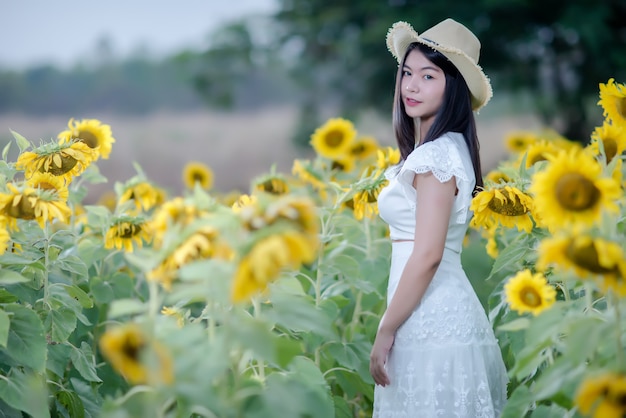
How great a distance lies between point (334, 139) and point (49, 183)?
157 centimetres

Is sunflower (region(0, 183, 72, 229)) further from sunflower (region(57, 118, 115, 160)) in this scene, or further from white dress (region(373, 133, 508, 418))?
white dress (region(373, 133, 508, 418))

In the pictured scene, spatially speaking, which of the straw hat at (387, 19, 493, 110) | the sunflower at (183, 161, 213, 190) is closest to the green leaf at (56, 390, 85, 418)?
the straw hat at (387, 19, 493, 110)

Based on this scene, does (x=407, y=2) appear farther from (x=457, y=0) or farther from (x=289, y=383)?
(x=289, y=383)

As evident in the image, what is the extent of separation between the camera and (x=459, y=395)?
1.95 meters

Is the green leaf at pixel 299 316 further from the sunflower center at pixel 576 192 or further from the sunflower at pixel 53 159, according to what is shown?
the sunflower at pixel 53 159

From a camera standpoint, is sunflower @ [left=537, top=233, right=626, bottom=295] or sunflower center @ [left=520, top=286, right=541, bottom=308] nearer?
sunflower @ [left=537, top=233, right=626, bottom=295]

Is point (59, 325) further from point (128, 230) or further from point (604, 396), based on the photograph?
point (604, 396)

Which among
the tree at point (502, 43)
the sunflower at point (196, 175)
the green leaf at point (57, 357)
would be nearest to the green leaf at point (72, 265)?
the green leaf at point (57, 357)

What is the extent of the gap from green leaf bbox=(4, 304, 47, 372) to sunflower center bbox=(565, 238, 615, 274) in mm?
1196

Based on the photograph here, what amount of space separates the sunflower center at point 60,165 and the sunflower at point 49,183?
0.01m

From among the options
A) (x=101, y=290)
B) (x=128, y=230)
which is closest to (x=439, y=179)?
(x=128, y=230)

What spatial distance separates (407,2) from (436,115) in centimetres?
577

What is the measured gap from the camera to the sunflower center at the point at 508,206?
6.63 ft

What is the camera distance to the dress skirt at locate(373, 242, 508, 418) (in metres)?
1.96
